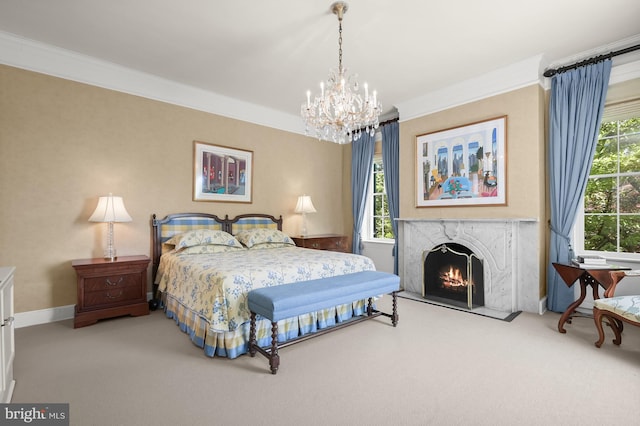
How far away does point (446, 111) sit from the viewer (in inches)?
177

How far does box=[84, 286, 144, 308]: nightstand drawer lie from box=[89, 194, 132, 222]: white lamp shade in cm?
76

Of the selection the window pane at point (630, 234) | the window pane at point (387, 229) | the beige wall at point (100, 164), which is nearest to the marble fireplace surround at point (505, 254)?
the beige wall at point (100, 164)

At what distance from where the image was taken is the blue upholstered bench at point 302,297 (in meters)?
2.34

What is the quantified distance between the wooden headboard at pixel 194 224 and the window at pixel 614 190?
4237 millimetres

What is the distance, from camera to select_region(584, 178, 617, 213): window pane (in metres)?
3.60

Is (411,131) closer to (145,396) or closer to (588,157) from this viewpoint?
(588,157)

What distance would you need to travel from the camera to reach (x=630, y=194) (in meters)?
3.49

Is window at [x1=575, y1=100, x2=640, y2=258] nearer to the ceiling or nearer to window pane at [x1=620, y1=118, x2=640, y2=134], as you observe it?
window pane at [x1=620, y1=118, x2=640, y2=134]

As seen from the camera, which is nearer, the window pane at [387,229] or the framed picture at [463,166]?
the framed picture at [463,166]

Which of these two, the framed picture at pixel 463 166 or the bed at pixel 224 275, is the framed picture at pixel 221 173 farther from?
the framed picture at pixel 463 166

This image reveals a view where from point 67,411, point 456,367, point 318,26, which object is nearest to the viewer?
point 67,411

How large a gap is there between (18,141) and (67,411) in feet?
9.57

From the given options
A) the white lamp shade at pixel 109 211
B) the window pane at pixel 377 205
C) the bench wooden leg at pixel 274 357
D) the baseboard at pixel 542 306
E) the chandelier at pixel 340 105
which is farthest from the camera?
the window pane at pixel 377 205

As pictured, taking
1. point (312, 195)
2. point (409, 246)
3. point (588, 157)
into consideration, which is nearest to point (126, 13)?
point (312, 195)
